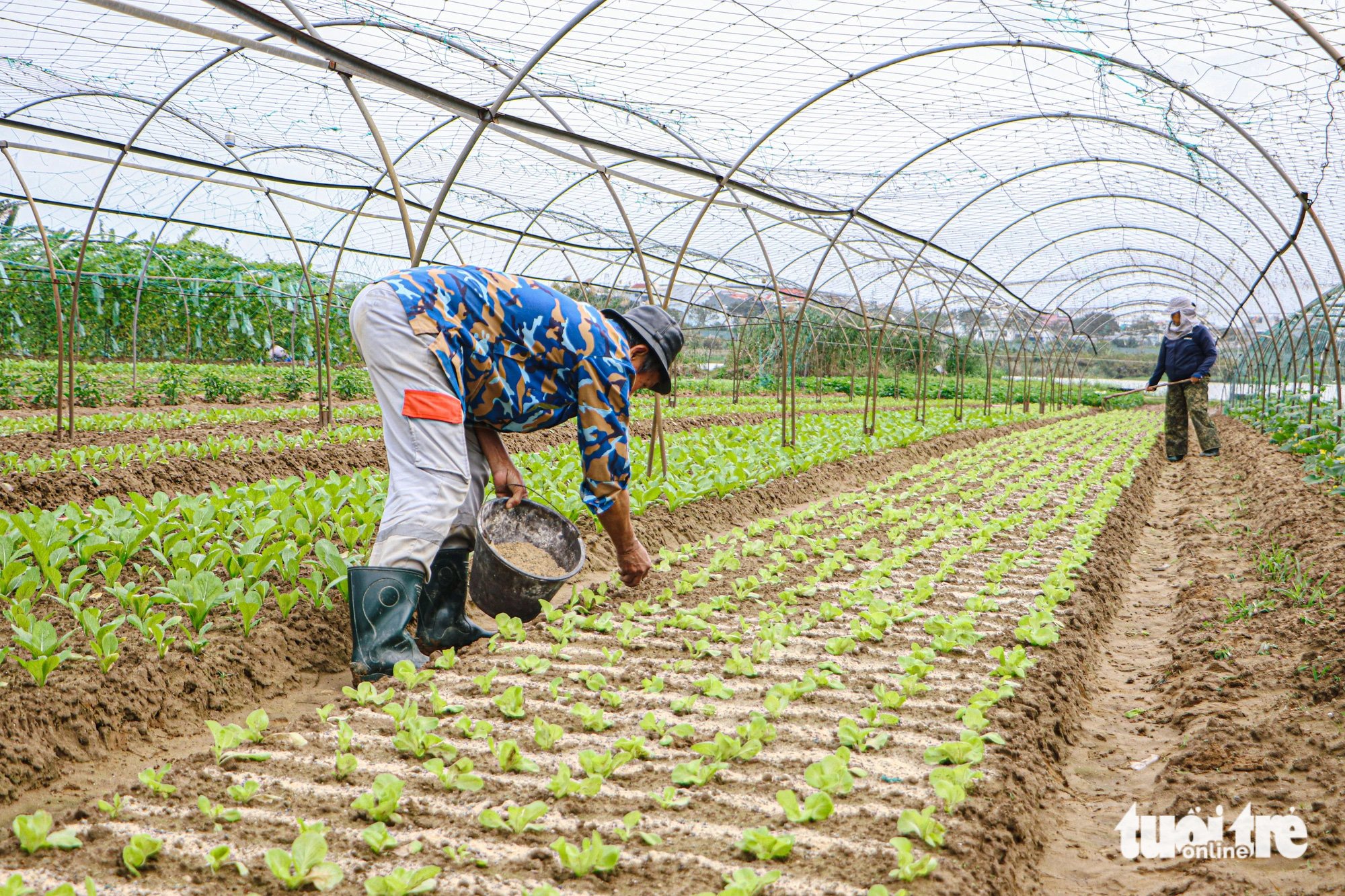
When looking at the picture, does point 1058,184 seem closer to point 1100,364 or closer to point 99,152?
point 99,152

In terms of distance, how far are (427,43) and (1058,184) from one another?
8.15 metres

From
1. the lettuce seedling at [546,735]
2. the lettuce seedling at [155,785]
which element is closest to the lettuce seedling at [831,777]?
the lettuce seedling at [546,735]

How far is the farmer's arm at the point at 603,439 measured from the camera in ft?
10.5

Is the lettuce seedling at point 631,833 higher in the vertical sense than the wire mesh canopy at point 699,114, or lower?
lower

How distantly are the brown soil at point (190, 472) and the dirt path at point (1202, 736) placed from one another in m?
5.12

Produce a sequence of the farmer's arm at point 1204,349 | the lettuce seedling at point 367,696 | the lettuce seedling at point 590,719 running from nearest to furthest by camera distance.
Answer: the lettuce seedling at point 590,719 → the lettuce seedling at point 367,696 → the farmer's arm at point 1204,349

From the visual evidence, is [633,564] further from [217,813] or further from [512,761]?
[217,813]

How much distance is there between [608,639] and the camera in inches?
137

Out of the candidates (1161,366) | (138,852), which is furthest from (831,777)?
(1161,366)

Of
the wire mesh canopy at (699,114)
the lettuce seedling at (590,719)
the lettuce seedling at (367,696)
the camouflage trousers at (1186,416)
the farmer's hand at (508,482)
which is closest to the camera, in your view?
the lettuce seedling at (590,719)

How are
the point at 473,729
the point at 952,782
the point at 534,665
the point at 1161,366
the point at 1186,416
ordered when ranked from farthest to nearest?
the point at 1186,416 → the point at 1161,366 → the point at 534,665 → the point at 473,729 → the point at 952,782

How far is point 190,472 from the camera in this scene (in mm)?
6844

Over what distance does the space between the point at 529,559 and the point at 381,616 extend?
95 cm

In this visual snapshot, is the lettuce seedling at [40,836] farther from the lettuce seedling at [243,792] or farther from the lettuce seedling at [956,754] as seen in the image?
the lettuce seedling at [956,754]
